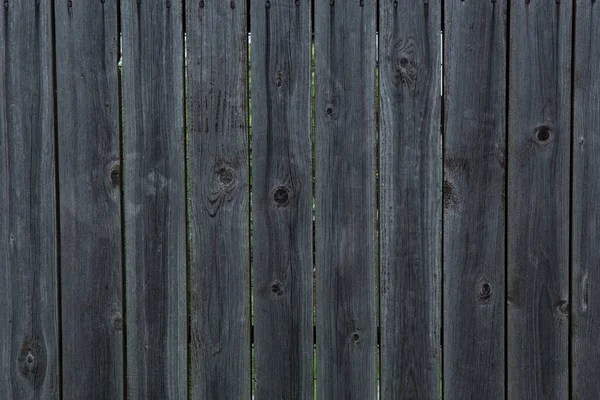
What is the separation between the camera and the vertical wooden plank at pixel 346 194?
195 centimetres

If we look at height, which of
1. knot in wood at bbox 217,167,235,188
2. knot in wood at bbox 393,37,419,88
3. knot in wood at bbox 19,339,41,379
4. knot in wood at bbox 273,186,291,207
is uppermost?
knot in wood at bbox 393,37,419,88

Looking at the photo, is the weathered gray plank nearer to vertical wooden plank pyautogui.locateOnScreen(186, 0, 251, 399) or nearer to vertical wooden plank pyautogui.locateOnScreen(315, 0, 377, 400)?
vertical wooden plank pyautogui.locateOnScreen(315, 0, 377, 400)

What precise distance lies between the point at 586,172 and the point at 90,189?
5.04 feet

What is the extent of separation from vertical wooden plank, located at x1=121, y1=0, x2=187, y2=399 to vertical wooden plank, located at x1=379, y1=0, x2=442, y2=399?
626mm

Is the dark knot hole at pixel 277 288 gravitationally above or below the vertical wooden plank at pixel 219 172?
below

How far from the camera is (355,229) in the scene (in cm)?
197

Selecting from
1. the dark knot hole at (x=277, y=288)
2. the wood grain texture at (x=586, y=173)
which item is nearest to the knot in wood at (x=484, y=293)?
the wood grain texture at (x=586, y=173)

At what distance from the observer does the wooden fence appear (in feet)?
6.42

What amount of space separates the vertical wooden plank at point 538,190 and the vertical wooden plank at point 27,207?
1.43 meters

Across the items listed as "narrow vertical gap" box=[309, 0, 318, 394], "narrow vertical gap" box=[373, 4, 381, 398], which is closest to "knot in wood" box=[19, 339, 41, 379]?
"narrow vertical gap" box=[309, 0, 318, 394]

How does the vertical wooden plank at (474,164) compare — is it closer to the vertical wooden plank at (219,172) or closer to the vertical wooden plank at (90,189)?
the vertical wooden plank at (219,172)

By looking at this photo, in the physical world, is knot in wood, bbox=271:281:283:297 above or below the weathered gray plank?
below

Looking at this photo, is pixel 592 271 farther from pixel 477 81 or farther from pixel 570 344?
pixel 477 81

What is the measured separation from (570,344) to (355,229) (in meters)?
0.77
